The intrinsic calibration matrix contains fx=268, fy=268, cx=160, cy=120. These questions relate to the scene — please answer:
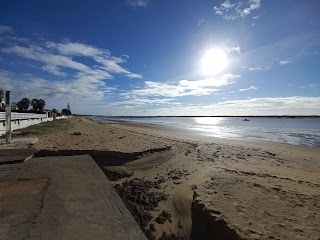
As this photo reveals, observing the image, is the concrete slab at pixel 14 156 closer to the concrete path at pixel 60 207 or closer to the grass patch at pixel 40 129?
the concrete path at pixel 60 207

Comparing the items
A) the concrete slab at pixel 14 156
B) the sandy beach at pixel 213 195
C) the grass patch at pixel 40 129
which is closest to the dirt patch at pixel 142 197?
the sandy beach at pixel 213 195

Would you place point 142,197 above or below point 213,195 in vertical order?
below

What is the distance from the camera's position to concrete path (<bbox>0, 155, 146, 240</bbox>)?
10.5 ft

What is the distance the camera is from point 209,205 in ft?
17.6

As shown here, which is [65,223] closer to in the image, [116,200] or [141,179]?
[116,200]

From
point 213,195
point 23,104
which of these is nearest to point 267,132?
point 213,195

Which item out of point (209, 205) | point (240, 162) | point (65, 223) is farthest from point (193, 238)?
point (240, 162)

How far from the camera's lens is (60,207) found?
12.8 feet

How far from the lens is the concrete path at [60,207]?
3213mm

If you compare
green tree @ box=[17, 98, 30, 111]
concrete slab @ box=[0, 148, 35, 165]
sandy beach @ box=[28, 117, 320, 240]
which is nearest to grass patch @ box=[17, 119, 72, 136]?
concrete slab @ box=[0, 148, 35, 165]

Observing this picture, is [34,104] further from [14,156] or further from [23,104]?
[14,156]

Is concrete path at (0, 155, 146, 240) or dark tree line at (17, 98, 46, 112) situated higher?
dark tree line at (17, 98, 46, 112)

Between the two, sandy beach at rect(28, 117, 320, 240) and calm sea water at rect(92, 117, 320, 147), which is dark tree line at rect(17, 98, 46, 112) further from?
sandy beach at rect(28, 117, 320, 240)

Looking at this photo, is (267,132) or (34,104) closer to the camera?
(267,132)
